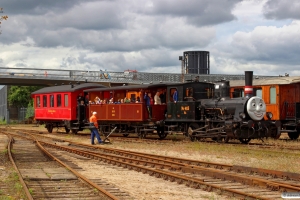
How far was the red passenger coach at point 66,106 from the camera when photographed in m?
30.8

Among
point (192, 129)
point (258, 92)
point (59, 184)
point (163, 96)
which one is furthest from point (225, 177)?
point (258, 92)

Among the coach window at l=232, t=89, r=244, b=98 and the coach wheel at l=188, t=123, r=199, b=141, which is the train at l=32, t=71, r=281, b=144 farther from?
the coach window at l=232, t=89, r=244, b=98

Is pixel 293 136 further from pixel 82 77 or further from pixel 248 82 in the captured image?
pixel 82 77

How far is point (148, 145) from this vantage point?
71.3ft

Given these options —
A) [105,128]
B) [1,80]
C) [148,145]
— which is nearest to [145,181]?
[148,145]

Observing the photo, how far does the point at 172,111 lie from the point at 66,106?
10.2m

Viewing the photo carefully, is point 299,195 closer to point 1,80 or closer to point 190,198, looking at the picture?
point 190,198

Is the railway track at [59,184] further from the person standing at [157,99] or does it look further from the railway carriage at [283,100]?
the railway carriage at [283,100]

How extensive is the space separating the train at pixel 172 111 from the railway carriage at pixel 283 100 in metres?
0.83

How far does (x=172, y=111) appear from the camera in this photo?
23.7 m

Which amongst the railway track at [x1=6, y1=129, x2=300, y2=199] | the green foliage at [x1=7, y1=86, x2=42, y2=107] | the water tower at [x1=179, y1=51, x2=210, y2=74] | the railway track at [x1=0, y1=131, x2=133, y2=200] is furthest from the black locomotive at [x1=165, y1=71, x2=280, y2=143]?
the water tower at [x1=179, y1=51, x2=210, y2=74]

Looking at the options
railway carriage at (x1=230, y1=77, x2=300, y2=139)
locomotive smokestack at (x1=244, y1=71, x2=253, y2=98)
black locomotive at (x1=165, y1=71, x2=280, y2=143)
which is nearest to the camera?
black locomotive at (x1=165, y1=71, x2=280, y2=143)

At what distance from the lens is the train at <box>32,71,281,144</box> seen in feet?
68.0

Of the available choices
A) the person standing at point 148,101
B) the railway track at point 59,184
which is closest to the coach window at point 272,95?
the person standing at point 148,101
